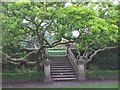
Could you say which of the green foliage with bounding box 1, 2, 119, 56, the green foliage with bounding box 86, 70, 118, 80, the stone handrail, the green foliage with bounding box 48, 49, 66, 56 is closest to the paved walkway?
the green foliage with bounding box 86, 70, 118, 80

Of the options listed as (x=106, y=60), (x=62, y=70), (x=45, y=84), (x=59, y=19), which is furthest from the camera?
(x=106, y=60)

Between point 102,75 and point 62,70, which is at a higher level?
point 62,70

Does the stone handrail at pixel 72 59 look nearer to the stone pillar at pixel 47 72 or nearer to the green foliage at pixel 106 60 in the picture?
the green foliage at pixel 106 60

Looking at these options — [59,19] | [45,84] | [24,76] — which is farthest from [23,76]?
[59,19]

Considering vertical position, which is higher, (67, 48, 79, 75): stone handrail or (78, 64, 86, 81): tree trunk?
(67, 48, 79, 75): stone handrail

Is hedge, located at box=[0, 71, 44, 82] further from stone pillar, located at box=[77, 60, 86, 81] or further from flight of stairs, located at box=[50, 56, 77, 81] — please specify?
stone pillar, located at box=[77, 60, 86, 81]

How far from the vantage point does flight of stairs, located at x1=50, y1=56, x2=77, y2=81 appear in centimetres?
1129

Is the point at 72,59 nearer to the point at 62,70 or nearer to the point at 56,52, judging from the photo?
the point at 62,70

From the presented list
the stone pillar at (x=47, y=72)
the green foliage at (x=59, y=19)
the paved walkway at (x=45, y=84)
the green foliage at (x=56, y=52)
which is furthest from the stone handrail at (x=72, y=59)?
the green foliage at (x=59, y=19)

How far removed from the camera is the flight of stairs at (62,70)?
11289mm

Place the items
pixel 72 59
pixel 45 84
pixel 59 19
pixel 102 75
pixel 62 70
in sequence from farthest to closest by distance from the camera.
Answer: pixel 72 59 < pixel 62 70 < pixel 102 75 < pixel 45 84 < pixel 59 19

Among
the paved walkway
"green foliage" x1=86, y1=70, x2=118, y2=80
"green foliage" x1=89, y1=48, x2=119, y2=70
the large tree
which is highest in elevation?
the large tree

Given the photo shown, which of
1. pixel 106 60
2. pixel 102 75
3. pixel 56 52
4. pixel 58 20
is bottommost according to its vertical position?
pixel 102 75

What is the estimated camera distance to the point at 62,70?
39.3ft
